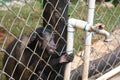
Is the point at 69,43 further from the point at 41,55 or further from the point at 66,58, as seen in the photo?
the point at 41,55

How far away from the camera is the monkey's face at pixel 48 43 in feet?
10.7

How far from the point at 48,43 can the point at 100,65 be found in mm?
574

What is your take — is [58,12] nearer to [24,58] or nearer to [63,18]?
[63,18]

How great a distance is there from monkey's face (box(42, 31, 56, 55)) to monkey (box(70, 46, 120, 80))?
26 centimetres

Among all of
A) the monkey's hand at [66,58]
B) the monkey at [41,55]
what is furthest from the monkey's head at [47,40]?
the monkey's hand at [66,58]

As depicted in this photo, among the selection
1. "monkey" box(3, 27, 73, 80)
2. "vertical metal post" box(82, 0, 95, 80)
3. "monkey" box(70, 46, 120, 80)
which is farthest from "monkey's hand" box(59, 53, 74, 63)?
"monkey" box(70, 46, 120, 80)

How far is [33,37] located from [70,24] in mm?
681

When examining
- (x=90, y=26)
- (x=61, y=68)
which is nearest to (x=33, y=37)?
(x=61, y=68)

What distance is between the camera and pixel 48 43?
10.6 ft

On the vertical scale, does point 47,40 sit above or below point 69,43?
below

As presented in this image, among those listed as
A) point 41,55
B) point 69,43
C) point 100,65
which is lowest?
point 100,65

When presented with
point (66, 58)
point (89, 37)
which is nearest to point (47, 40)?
point (66, 58)

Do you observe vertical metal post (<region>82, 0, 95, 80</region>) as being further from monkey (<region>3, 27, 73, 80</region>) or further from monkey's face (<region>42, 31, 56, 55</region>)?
monkey's face (<region>42, 31, 56, 55</region>)

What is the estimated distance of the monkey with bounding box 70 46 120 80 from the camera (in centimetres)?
325
